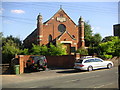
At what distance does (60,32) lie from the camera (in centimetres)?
4125

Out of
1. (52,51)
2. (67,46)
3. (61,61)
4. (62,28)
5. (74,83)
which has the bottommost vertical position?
(74,83)

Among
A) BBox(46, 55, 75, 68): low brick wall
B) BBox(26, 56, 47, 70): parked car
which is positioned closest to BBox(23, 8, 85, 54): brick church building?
BBox(46, 55, 75, 68): low brick wall

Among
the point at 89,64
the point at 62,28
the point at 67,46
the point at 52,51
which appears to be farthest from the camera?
the point at 62,28

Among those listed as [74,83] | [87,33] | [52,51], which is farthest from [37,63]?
[87,33]

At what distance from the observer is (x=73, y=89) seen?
9594 millimetres

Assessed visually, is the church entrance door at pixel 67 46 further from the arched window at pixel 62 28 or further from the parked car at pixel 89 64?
the parked car at pixel 89 64

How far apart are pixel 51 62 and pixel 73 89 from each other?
1818 centimetres

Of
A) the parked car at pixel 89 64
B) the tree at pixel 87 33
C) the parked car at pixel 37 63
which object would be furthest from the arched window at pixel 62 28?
the parked car at pixel 89 64

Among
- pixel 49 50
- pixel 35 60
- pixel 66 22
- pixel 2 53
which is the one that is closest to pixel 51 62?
pixel 49 50

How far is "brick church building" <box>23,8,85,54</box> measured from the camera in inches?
1532

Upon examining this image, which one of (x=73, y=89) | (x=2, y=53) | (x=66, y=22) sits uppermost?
(x=66, y=22)

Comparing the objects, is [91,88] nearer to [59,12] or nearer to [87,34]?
[59,12]

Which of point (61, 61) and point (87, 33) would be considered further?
point (87, 33)

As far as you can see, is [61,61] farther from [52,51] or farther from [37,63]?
[37,63]
